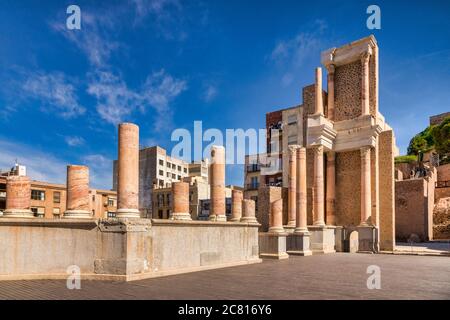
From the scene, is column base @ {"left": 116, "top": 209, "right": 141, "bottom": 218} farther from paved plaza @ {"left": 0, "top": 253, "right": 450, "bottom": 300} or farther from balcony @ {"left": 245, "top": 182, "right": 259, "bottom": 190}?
balcony @ {"left": 245, "top": 182, "right": 259, "bottom": 190}

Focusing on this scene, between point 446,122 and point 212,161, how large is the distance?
139 feet

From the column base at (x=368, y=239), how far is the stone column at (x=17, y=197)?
18.4 m

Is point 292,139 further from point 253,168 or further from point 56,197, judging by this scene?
point 56,197

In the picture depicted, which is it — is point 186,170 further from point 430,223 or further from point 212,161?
point 212,161

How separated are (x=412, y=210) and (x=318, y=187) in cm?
1424

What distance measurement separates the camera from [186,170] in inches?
3022

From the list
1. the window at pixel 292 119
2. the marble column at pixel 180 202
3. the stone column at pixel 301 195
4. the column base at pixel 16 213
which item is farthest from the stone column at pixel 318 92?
the window at pixel 292 119

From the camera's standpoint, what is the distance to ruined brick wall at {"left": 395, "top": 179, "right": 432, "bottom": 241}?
31.8 metres

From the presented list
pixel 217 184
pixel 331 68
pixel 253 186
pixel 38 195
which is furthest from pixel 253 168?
pixel 217 184

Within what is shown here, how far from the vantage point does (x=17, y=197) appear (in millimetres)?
10578

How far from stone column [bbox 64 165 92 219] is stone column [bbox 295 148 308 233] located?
12822 millimetres

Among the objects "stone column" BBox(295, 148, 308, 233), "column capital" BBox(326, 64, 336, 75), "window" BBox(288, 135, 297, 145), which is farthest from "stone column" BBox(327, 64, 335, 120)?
"window" BBox(288, 135, 297, 145)

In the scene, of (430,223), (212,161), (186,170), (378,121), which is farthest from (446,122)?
(186,170)

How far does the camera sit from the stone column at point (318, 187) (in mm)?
23094
